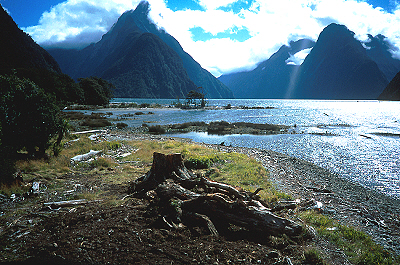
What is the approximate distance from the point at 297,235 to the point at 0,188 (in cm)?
1166

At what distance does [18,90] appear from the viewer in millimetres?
12695

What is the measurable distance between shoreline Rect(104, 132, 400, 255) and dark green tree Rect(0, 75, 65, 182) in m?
15.6

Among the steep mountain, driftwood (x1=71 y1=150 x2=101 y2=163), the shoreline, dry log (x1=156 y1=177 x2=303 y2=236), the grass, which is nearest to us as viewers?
the grass

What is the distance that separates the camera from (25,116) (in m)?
12.7

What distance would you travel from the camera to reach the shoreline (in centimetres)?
877

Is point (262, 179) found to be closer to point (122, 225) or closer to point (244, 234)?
point (244, 234)

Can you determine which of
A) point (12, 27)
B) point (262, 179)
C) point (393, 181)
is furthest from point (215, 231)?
point (12, 27)

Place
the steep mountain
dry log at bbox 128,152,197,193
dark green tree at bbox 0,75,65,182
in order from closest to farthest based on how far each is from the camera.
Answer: dry log at bbox 128,152,197,193 → dark green tree at bbox 0,75,65,182 → the steep mountain

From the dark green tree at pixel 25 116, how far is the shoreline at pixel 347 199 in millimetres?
15574

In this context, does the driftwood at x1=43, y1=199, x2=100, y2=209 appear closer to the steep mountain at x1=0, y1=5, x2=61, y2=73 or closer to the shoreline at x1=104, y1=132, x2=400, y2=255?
the shoreline at x1=104, y1=132, x2=400, y2=255

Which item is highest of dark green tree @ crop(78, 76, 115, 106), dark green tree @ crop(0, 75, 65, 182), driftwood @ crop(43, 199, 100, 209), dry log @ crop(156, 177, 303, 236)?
dark green tree @ crop(78, 76, 115, 106)

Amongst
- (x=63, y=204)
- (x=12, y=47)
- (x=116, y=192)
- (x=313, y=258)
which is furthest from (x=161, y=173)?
(x=12, y=47)

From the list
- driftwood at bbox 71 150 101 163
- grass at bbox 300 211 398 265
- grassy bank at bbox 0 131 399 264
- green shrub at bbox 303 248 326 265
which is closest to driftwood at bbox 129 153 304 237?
grassy bank at bbox 0 131 399 264

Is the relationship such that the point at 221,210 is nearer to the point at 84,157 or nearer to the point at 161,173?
the point at 161,173
